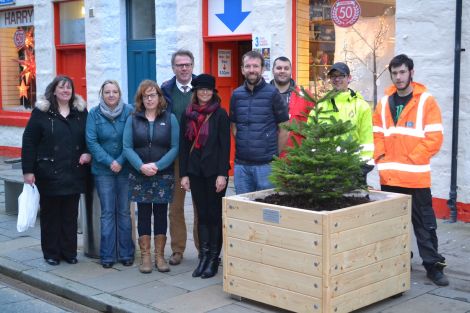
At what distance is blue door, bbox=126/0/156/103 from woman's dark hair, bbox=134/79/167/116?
20.2 feet

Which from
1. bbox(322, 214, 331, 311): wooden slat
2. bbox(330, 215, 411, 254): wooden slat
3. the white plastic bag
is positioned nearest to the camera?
bbox(322, 214, 331, 311): wooden slat

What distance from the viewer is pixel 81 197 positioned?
25.4 feet

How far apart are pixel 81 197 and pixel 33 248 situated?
982 mm

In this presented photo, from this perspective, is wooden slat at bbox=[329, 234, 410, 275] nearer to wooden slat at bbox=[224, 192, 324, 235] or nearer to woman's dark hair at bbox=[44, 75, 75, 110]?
wooden slat at bbox=[224, 192, 324, 235]

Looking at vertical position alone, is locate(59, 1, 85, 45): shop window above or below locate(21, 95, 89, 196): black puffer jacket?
above

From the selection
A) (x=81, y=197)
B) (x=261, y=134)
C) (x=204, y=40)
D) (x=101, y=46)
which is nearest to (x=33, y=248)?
(x=81, y=197)

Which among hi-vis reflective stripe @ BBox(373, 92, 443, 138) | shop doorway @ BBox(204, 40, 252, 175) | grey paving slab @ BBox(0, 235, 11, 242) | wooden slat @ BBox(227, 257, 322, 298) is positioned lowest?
grey paving slab @ BBox(0, 235, 11, 242)

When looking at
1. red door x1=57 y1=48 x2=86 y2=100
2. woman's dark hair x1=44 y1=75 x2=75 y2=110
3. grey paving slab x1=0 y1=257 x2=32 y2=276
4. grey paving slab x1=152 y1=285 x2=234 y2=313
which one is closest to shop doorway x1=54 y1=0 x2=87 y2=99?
red door x1=57 y1=48 x2=86 y2=100

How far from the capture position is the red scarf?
6.54 meters

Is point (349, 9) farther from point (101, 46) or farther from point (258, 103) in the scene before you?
point (101, 46)

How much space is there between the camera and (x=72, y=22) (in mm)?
14906

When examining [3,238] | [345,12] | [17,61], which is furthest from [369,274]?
[17,61]

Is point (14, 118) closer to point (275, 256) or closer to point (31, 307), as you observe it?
point (31, 307)

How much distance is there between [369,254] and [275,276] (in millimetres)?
752
